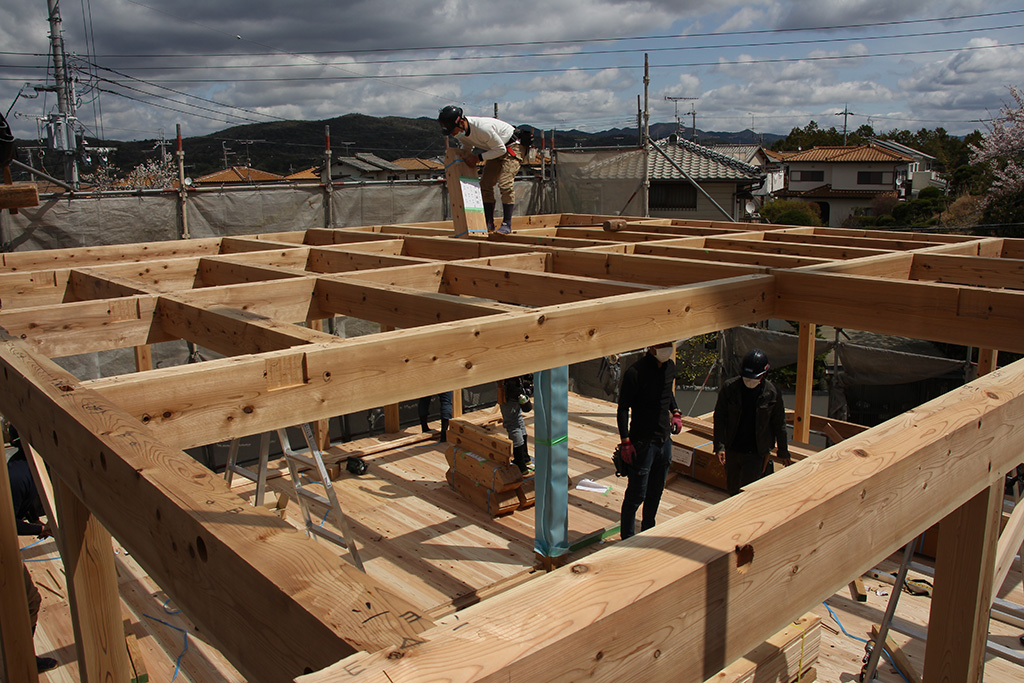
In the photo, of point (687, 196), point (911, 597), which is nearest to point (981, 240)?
point (911, 597)

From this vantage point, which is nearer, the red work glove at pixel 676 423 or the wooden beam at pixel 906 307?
the wooden beam at pixel 906 307

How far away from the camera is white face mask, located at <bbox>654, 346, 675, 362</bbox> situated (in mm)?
5234

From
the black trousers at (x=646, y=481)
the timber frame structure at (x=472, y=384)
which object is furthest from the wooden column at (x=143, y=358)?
the black trousers at (x=646, y=481)

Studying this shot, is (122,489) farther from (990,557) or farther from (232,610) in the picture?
(990,557)

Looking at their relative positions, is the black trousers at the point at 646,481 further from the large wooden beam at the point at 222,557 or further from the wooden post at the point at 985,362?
the large wooden beam at the point at 222,557

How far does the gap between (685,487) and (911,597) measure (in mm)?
2403

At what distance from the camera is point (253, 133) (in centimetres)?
8656

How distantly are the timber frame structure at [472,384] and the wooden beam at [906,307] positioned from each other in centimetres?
1

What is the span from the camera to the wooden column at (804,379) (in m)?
7.43

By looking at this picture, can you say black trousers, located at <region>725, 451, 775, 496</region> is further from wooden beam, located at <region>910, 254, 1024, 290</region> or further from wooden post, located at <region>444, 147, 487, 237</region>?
wooden post, located at <region>444, 147, 487, 237</region>

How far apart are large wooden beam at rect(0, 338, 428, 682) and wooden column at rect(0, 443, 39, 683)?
4.08 feet

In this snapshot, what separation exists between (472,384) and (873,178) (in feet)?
192

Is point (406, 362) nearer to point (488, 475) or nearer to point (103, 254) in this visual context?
point (488, 475)

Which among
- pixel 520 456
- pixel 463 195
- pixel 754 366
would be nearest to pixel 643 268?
pixel 754 366
